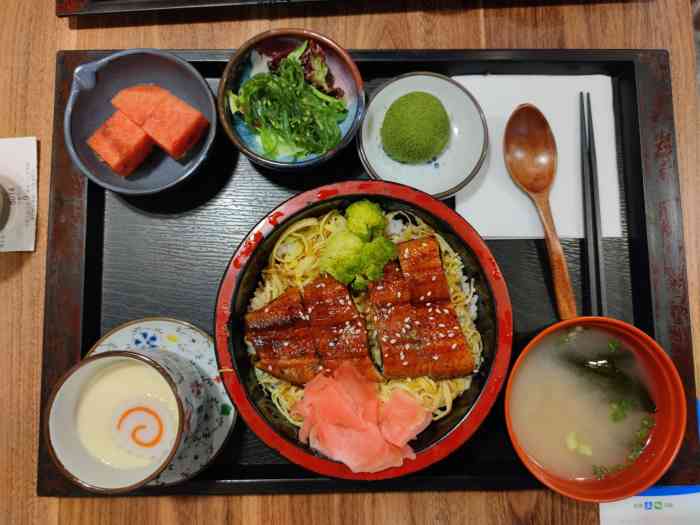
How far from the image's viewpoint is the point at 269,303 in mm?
1879

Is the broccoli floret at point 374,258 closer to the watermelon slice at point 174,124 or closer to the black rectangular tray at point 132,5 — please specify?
the watermelon slice at point 174,124

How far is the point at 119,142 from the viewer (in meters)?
1.99

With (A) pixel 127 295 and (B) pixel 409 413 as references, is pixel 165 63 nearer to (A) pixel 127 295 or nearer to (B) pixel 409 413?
(A) pixel 127 295

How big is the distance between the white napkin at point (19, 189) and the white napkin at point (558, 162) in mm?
1858

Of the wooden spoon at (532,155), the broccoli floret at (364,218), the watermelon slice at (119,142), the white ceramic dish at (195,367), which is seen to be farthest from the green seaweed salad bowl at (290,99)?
the white ceramic dish at (195,367)

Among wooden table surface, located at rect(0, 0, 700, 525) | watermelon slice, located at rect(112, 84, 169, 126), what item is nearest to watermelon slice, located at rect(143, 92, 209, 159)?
watermelon slice, located at rect(112, 84, 169, 126)

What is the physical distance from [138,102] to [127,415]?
125 cm

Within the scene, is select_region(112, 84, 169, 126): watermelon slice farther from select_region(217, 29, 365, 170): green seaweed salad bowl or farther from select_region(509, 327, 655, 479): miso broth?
select_region(509, 327, 655, 479): miso broth

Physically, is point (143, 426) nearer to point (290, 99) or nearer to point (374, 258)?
point (374, 258)

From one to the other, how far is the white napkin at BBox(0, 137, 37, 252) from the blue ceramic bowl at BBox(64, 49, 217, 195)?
0.98ft

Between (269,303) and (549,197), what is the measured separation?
49.5 inches

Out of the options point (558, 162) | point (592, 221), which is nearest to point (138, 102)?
point (558, 162)

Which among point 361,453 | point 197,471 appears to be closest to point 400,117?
point 361,453

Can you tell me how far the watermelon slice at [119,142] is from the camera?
6.52 feet
